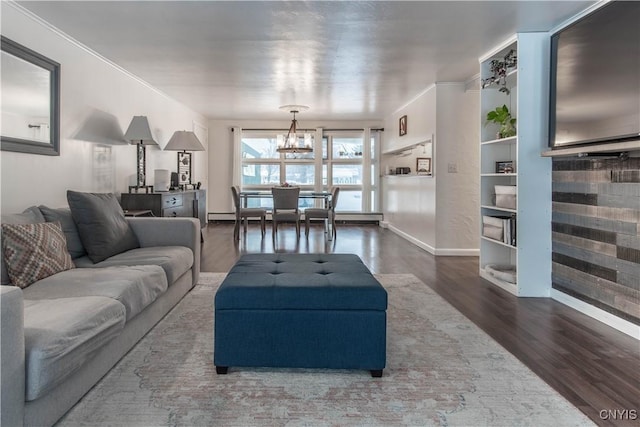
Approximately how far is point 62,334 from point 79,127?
2.90 meters

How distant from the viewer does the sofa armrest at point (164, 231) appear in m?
3.43

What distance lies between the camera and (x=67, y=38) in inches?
142

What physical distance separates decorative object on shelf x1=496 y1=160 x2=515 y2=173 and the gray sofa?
3.04 meters

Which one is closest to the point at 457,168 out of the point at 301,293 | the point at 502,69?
the point at 502,69

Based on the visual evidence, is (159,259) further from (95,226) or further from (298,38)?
(298,38)

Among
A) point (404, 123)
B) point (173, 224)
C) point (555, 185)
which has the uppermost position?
point (404, 123)

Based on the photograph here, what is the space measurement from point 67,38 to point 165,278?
244cm

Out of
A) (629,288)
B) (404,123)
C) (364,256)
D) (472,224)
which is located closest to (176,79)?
(364,256)

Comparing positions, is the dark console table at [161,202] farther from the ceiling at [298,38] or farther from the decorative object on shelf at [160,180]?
the ceiling at [298,38]

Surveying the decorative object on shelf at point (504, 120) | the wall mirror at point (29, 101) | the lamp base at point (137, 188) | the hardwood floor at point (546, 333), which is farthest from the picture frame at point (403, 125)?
the wall mirror at point (29, 101)

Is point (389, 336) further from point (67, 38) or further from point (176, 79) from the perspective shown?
point (176, 79)

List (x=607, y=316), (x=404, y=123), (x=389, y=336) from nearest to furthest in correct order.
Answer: (x=389, y=336)
(x=607, y=316)
(x=404, y=123)

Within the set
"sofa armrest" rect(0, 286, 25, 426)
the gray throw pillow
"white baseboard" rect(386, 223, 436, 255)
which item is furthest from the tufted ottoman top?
"white baseboard" rect(386, 223, 436, 255)

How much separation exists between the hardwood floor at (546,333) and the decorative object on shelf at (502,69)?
1.93 meters
